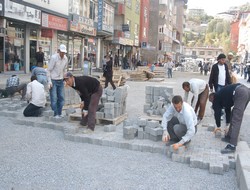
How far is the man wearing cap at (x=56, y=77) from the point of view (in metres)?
8.04

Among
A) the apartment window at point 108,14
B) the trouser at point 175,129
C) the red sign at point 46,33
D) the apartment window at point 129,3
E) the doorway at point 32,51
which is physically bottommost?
the trouser at point 175,129

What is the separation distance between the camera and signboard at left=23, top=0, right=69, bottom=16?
20422 mm

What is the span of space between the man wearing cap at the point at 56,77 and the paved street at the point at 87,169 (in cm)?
152

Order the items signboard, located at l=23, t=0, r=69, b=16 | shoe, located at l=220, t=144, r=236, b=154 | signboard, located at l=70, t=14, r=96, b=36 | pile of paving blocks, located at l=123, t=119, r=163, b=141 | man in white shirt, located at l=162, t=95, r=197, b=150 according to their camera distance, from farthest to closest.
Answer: signboard, located at l=70, t=14, r=96, b=36
signboard, located at l=23, t=0, r=69, b=16
pile of paving blocks, located at l=123, t=119, r=163, b=141
shoe, located at l=220, t=144, r=236, b=154
man in white shirt, located at l=162, t=95, r=197, b=150

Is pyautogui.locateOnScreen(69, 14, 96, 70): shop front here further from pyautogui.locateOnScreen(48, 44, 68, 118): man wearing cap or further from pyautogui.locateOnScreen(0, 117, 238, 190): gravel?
pyautogui.locateOnScreen(0, 117, 238, 190): gravel

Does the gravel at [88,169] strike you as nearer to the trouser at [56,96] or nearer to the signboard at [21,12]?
the trouser at [56,96]

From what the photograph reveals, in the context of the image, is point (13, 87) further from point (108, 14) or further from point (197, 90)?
point (108, 14)

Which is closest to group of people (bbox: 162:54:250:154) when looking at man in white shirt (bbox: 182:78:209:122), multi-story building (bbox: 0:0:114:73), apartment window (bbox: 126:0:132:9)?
man in white shirt (bbox: 182:78:209:122)

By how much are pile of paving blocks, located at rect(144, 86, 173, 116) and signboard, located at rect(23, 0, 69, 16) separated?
1303 cm

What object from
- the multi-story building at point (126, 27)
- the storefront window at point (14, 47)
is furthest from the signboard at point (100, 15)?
the storefront window at point (14, 47)

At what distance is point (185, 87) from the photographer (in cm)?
764

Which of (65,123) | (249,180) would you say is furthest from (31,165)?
(249,180)

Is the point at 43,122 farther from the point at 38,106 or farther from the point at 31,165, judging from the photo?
the point at 31,165

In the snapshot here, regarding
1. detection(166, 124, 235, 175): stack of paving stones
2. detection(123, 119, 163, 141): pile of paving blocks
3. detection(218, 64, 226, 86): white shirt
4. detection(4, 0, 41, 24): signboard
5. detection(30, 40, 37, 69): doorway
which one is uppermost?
detection(4, 0, 41, 24): signboard
